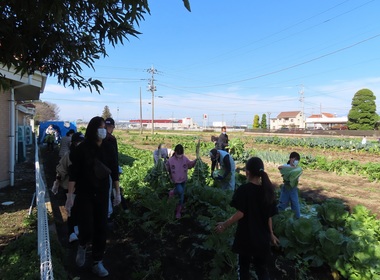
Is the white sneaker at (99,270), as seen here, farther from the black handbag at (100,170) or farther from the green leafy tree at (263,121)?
the green leafy tree at (263,121)

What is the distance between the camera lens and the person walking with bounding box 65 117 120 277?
362 centimetres

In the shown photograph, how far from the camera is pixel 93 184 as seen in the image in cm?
362

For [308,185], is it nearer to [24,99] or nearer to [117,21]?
[117,21]

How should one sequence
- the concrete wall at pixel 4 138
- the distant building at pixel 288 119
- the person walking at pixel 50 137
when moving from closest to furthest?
the concrete wall at pixel 4 138, the person walking at pixel 50 137, the distant building at pixel 288 119

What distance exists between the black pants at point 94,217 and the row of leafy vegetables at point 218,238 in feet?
2.11

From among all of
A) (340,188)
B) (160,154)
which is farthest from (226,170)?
(340,188)

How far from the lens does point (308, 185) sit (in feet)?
37.9

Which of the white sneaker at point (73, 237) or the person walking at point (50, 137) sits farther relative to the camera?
the person walking at point (50, 137)

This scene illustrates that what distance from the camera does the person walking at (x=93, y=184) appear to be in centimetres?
362

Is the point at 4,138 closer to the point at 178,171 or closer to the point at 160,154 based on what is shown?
the point at 160,154

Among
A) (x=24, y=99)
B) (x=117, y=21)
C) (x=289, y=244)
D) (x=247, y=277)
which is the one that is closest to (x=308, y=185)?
(x=289, y=244)

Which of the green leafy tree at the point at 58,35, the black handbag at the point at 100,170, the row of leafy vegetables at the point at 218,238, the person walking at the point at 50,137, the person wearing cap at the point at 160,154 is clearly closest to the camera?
the green leafy tree at the point at 58,35

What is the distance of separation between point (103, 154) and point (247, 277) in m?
Result: 2.16

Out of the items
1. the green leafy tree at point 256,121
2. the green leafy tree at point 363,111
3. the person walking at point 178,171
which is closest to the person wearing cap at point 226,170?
the person walking at point 178,171
